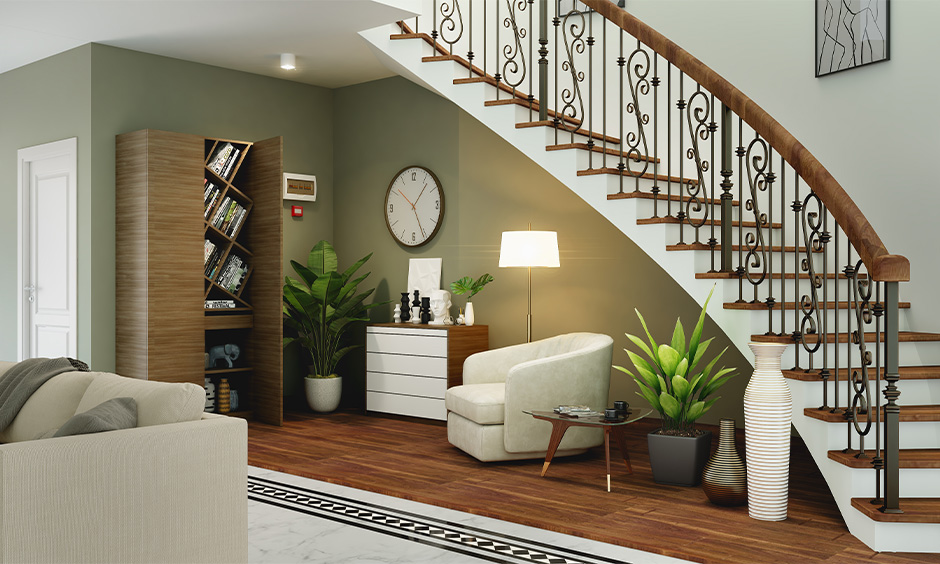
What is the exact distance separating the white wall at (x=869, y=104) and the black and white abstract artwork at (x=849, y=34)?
0.05 meters

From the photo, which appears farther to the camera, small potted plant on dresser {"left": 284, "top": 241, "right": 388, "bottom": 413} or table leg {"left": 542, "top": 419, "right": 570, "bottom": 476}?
small potted plant on dresser {"left": 284, "top": 241, "right": 388, "bottom": 413}

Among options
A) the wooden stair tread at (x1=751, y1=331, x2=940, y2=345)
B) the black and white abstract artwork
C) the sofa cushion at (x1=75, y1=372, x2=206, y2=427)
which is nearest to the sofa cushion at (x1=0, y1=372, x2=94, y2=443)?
the sofa cushion at (x1=75, y1=372, x2=206, y2=427)

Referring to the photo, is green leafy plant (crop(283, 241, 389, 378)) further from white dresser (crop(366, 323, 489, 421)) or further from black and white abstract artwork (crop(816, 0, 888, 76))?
black and white abstract artwork (crop(816, 0, 888, 76))

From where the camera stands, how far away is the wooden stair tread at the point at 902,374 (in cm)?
383

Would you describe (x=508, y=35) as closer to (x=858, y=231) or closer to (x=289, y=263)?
(x=289, y=263)

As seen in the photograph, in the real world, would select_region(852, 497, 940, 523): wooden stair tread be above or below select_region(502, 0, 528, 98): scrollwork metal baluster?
below

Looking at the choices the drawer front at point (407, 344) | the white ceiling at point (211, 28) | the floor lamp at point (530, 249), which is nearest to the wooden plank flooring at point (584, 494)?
the drawer front at point (407, 344)

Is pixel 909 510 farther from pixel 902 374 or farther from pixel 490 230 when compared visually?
pixel 490 230

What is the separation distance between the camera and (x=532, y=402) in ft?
16.0

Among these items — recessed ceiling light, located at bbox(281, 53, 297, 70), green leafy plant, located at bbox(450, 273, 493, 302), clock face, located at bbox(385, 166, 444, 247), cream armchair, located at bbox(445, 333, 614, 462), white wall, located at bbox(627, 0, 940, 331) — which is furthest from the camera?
clock face, located at bbox(385, 166, 444, 247)

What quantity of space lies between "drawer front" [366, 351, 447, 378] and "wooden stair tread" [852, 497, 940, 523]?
337 centimetres

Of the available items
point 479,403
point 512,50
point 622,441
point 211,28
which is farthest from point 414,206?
point 622,441

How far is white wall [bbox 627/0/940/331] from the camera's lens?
15.6 feet

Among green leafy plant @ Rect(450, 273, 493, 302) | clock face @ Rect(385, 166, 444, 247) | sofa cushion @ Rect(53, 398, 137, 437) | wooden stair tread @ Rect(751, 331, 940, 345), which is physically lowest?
sofa cushion @ Rect(53, 398, 137, 437)
